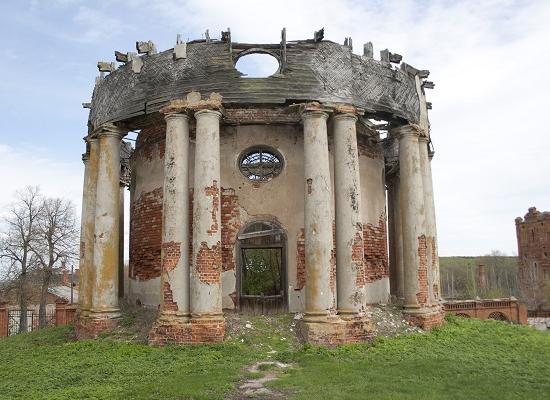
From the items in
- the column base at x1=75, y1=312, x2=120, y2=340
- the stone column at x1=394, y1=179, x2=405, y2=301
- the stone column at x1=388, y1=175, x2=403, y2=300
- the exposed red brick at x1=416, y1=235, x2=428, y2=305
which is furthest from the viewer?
the stone column at x1=388, y1=175, x2=403, y2=300

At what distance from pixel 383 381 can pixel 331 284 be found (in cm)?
340

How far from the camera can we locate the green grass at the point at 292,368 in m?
7.28

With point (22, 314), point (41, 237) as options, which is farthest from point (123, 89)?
point (41, 237)

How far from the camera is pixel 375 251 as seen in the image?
14.1 m

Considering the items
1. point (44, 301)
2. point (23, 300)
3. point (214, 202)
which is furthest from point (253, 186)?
point (23, 300)

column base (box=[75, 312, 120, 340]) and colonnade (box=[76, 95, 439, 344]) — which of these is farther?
column base (box=[75, 312, 120, 340])

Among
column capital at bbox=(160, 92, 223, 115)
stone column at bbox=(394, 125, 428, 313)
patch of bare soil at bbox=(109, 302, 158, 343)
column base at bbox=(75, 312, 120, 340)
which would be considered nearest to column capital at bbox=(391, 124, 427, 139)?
stone column at bbox=(394, 125, 428, 313)

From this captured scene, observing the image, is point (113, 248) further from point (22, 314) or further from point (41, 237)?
point (41, 237)

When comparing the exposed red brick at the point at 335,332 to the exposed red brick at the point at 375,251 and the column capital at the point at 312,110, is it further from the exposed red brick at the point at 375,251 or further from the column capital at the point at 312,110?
the column capital at the point at 312,110

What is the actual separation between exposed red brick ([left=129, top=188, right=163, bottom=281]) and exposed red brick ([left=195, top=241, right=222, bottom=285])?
8.68ft

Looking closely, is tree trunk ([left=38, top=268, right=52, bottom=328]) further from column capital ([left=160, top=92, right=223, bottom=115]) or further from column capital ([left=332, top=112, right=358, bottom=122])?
column capital ([left=332, top=112, right=358, bottom=122])

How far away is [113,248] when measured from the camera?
12984 millimetres

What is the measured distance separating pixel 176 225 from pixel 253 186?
7.65 feet

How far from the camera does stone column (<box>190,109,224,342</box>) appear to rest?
10656 millimetres
